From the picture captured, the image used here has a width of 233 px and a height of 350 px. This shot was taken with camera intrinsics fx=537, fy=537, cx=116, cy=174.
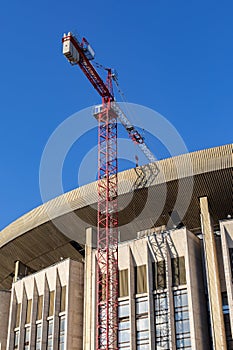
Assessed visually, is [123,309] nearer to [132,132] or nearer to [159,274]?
[159,274]

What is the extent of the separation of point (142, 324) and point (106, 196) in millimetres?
13154

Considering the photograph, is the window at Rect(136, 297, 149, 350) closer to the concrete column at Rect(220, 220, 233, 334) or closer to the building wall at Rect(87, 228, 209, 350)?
the building wall at Rect(87, 228, 209, 350)

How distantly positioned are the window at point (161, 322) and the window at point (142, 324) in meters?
0.96

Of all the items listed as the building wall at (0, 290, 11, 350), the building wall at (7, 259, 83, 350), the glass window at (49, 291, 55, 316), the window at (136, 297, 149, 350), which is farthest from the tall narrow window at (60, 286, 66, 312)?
the building wall at (0, 290, 11, 350)

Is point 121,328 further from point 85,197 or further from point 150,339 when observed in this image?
point 85,197

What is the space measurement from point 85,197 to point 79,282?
861 centimetres

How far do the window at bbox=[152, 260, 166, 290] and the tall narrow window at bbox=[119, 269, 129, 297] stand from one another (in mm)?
2864

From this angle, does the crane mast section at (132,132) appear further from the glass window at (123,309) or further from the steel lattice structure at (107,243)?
the glass window at (123,309)

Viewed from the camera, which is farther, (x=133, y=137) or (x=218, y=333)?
(x=133, y=137)

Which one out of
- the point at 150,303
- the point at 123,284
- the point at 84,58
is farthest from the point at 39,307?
the point at 84,58

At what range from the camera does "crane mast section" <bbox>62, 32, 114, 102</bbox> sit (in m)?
55.0

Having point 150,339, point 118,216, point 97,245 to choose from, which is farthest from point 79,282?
point 150,339

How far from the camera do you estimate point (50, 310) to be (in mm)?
54125

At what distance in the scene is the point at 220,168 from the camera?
4716 centimetres
